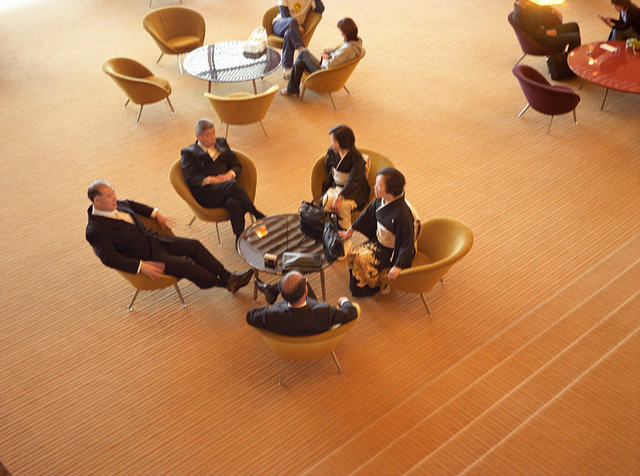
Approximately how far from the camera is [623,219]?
6.08m

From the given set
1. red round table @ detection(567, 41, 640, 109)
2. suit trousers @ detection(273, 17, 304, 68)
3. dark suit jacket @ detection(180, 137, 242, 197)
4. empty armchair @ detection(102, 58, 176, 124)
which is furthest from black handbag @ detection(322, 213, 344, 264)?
red round table @ detection(567, 41, 640, 109)

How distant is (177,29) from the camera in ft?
29.4

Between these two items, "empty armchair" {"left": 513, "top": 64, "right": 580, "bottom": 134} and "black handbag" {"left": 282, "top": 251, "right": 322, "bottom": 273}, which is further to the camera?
"empty armchair" {"left": 513, "top": 64, "right": 580, "bottom": 134}

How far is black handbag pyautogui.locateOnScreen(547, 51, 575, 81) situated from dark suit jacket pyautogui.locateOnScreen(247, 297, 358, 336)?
20.0ft

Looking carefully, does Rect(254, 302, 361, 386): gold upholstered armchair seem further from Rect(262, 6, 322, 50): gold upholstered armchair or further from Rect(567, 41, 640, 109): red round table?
A: Rect(262, 6, 322, 50): gold upholstered armchair

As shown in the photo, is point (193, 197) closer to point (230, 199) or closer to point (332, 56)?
point (230, 199)

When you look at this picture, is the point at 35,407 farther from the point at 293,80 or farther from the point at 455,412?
the point at 293,80

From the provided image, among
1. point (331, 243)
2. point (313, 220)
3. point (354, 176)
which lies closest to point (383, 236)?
point (331, 243)

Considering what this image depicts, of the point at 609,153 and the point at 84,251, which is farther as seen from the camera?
the point at 609,153

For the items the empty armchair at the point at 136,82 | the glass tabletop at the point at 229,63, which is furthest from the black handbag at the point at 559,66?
the empty armchair at the point at 136,82

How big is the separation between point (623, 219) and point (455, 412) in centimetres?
321

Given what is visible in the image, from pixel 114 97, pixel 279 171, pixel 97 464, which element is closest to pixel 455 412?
pixel 97 464

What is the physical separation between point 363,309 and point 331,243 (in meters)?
0.69

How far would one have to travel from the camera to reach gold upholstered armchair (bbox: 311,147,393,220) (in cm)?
563
